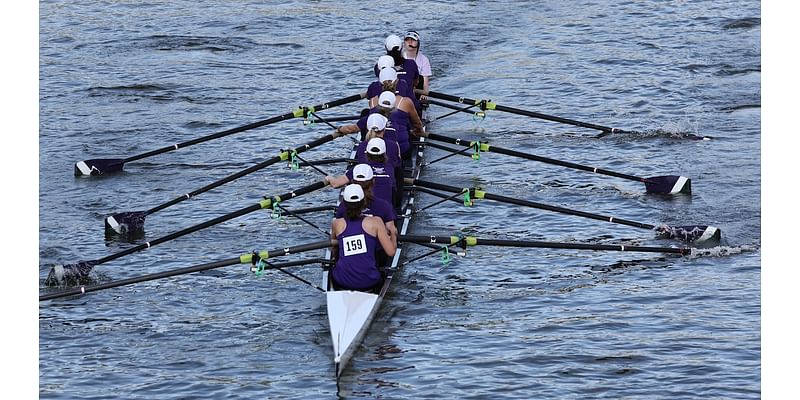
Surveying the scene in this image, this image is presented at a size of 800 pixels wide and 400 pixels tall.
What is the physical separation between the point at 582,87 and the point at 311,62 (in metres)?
8.03

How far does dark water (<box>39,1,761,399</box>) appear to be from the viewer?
14.3m

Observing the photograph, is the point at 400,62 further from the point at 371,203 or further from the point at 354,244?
the point at 354,244

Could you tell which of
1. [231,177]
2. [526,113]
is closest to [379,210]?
[231,177]

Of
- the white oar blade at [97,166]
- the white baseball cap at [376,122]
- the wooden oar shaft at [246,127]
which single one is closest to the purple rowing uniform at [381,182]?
the white baseball cap at [376,122]

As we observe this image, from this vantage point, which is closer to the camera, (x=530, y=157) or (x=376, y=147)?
(x=376, y=147)

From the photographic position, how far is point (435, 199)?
21.3 meters

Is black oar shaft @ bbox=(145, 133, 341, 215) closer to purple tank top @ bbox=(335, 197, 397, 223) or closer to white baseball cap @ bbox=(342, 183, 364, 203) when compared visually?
purple tank top @ bbox=(335, 197, 397, 223)

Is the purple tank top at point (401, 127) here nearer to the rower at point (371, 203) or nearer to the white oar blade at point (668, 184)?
the white oar blade at point (668, 184)

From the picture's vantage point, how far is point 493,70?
31.7 metres

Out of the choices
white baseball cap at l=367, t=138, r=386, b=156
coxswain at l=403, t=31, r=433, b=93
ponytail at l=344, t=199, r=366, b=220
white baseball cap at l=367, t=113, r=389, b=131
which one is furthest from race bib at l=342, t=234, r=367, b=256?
coxswain at l=403, t=31, r=433, b=93

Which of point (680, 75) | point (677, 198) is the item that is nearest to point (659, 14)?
point (680, 75)

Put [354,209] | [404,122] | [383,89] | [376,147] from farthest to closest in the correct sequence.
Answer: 1. [404,122]
2. [383,89]
3. [376,147]
4. [354,209]

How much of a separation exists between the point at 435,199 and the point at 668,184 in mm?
4380

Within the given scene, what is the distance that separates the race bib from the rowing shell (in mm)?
546
